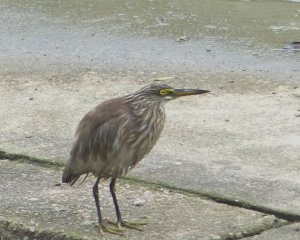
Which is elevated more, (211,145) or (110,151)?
(110,151)

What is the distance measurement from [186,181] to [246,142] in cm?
64

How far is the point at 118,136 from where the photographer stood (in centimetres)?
411

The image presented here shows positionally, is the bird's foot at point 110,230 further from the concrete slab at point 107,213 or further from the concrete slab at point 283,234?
the concrete slab at point 283,234

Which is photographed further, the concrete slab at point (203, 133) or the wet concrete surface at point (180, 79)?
the wet concrete surface at point (180, 79)

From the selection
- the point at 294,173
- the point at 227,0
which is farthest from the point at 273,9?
the point at 294,173

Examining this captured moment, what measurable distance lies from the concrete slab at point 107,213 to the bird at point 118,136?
0.13 metres

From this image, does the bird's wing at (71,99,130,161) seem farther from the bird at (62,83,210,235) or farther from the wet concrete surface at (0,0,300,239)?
the wet concrete surface at (0,0,300,239)

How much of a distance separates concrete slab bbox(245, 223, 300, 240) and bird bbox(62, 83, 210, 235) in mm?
576

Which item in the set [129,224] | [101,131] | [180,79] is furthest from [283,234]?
[180,79]

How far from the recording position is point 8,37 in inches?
296

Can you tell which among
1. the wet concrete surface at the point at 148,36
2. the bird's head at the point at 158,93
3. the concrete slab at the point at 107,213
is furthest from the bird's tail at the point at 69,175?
the wet concrete surface at the point at 148,36

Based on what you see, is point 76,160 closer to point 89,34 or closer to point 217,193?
point 217,193

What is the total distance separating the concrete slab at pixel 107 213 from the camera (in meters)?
4.21

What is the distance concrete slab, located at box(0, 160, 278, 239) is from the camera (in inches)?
166
